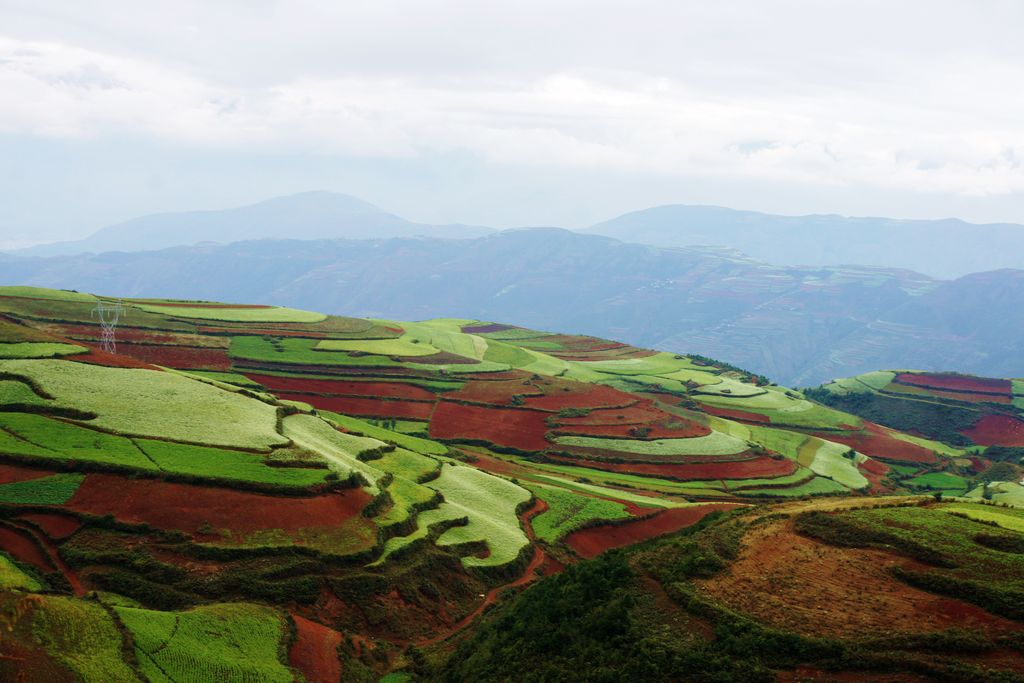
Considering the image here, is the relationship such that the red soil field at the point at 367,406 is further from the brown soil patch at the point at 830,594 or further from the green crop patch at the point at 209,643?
the brown soil patch at the point at 830,594

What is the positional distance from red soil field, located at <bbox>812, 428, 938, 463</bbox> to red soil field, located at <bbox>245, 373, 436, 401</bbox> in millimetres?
78392

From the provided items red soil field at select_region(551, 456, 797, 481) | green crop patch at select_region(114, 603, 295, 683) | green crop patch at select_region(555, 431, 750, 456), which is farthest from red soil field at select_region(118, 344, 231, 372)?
green crop patch at select_region(114, 603, 295, 683)

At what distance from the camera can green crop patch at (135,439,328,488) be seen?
150 feet

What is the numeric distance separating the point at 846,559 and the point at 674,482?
53561 mm

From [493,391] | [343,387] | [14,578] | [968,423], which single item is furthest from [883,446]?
[14,578]

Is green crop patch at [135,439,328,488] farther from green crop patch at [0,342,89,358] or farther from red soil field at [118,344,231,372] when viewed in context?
red soil field at [118,344,231,372]

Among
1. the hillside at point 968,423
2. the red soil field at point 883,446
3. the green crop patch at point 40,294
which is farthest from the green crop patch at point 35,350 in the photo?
the red soil field at point 883,446

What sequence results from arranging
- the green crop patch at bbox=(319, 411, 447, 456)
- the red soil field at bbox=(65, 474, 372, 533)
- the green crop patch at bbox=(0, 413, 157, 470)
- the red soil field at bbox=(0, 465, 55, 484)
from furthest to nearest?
the green crop patch at bbox=(319, 411, 447, 456)
the green crop patch at bbox=(0, 413, 157, 470)
the red soil field at bbox=(0, 465, 55, 484)
the red soil field at bbox=(65, 474, 372, 533)

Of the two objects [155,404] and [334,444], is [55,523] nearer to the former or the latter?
[155,404]

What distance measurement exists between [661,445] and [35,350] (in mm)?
69701

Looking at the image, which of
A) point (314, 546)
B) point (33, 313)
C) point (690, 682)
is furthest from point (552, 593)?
point (33, 313)

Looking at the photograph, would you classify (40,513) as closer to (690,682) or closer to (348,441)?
(348,441)

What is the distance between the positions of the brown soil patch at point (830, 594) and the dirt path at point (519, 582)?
14.8 meters

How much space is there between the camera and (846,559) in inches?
1432
